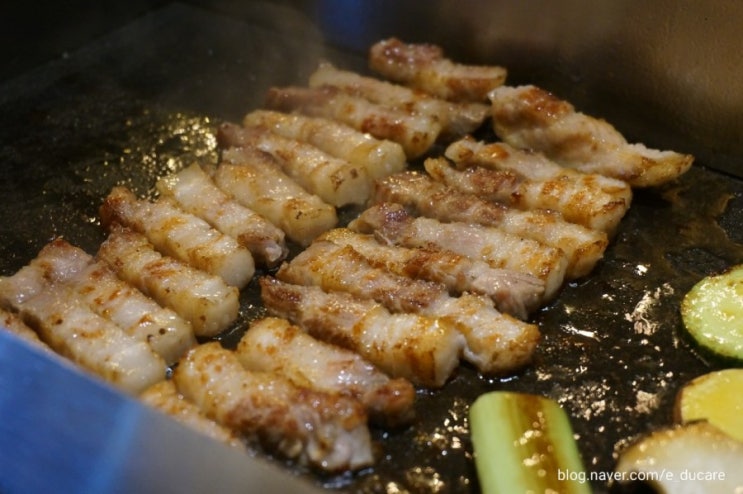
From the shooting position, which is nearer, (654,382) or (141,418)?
(141,418)

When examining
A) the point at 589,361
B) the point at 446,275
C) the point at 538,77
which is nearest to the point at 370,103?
the point at 538,77

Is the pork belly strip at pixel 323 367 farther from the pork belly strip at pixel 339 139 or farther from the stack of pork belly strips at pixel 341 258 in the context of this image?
the pork belly strip at pixel 339 139

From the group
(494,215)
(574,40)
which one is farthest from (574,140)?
(574,40)

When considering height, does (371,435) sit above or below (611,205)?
below

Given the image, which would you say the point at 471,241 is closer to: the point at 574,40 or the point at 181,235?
the point at 181,235

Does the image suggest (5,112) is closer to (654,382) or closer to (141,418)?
(141,418)

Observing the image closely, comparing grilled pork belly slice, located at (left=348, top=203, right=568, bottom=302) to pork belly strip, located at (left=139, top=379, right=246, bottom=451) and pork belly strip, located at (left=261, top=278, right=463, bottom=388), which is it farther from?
pork belly strip, located at (left=139, top=379, right=246, bottom=451)
